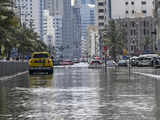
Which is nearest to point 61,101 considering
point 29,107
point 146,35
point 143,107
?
point 29,107

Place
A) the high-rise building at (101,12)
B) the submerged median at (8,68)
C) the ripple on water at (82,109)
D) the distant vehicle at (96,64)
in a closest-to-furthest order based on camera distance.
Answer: the ripple on water at (82,109)
the submerged median at (8,68)
the distant vehicle at (96,64)
the high-rise building at (101,12)

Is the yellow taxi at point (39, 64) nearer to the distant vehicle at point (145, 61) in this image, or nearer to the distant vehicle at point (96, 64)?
the distant vehicle at point (96, 64)

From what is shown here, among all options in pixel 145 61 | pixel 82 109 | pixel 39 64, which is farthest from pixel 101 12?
pixel 82 109

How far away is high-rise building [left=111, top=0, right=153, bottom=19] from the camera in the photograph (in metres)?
163

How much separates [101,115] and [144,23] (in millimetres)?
149247

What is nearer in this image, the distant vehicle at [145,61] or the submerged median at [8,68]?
the submerged median at [8,68]

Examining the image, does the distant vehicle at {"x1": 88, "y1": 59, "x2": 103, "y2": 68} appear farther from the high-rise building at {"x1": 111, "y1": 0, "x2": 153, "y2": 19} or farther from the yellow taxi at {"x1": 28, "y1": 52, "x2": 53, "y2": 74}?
the high-rise building at {"x1": 111, "y1": 0, "x2": 153, "y2": 19}

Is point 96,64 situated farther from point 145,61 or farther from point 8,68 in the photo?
point 8,68

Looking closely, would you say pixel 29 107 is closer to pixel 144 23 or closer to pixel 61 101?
pixel 61 101

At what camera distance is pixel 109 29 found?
130 meters

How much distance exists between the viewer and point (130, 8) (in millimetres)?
165000

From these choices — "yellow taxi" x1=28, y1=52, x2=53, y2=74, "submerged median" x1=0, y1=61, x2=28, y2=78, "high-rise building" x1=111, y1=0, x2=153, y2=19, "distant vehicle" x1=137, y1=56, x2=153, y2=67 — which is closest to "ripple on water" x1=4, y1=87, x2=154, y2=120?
"submerged median" x1=0, y1=61, x2=28, y2=78

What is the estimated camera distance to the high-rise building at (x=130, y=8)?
16312cm

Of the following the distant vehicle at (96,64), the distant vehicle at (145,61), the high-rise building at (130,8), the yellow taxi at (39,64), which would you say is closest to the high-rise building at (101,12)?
the high-rise building at (130,8)
